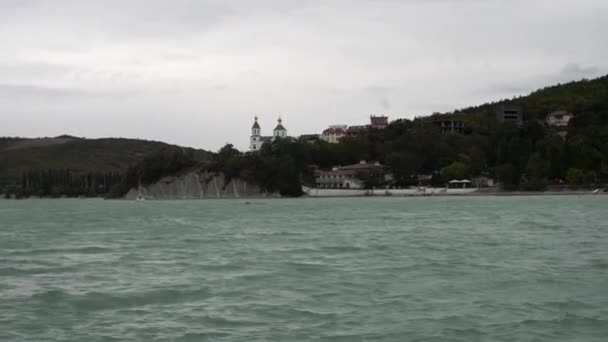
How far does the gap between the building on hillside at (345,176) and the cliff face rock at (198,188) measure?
1150cm

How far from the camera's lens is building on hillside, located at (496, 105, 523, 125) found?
6550 inches

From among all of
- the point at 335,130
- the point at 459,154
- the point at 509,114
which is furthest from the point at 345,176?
the point at 509,114

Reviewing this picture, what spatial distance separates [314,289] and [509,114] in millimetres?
158540

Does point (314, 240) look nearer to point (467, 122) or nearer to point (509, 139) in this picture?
point (509, 139)

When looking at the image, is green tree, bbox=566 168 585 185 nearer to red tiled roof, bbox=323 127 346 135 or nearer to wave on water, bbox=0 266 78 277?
red tiled roof, bbox=323 127 346 135

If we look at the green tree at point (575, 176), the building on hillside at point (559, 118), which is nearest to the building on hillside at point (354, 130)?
the building on hillside at point (559, 118)

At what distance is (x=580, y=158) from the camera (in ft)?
366

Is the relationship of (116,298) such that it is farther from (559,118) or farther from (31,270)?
(559,118)

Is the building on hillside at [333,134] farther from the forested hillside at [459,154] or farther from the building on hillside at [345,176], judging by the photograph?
the building on hillside at [345,176]

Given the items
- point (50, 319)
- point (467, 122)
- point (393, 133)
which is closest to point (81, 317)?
point (50, 319)

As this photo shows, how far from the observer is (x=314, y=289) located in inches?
731

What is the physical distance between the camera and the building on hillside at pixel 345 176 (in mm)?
131375

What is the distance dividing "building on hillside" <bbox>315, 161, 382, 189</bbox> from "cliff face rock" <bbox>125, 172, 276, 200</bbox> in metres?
11.5

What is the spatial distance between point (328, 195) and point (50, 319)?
11423 cm
